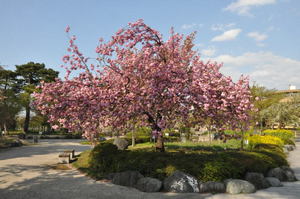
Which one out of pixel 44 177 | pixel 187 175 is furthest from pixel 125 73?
pixel 44 177

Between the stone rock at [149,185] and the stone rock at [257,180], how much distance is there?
143 inches

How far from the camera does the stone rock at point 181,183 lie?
28.4 ft

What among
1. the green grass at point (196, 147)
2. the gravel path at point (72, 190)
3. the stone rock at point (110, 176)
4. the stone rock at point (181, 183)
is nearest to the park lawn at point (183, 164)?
the stone rock at point (110, 176)

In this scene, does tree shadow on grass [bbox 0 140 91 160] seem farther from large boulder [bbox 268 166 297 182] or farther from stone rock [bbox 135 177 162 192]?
large boulder [bbox 268 166 297 182]

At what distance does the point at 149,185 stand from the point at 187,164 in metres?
1.91

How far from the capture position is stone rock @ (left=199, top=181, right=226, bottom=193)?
8.56 metres

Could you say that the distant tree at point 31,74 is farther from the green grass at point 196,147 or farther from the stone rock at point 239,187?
the stone rock at point 239,187

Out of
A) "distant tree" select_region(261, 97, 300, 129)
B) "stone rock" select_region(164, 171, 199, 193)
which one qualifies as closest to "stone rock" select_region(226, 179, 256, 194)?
"stone rock" select_region(164, 171, 199, 193)

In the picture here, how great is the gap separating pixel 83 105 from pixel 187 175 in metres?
4.94

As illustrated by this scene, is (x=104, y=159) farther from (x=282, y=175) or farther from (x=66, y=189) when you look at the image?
(x=282, y=175)

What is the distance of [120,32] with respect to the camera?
10594mm

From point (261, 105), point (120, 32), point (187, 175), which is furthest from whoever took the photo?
point (261, 105)

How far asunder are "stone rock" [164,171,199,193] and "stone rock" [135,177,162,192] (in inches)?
12.5

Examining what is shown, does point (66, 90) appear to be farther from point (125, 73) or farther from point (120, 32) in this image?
point (120, 32)
